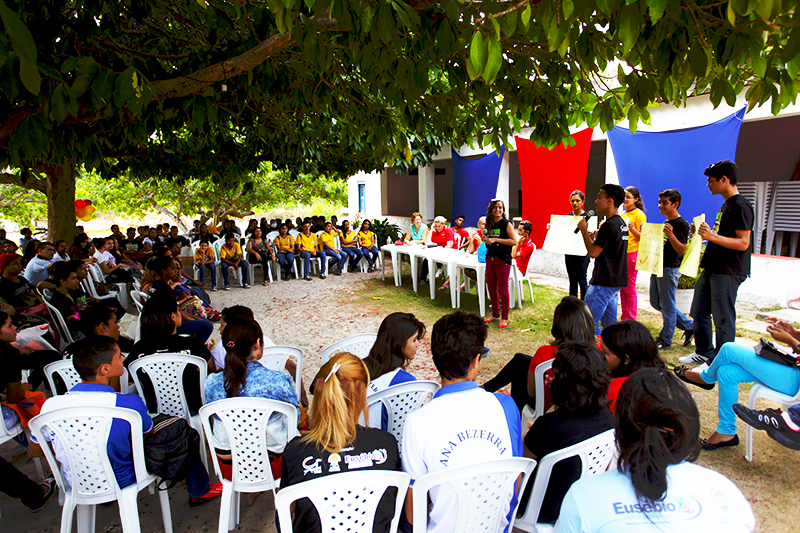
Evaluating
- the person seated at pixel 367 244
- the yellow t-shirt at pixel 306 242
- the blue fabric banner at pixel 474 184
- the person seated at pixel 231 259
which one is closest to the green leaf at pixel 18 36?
the person seated at pixel 231 259

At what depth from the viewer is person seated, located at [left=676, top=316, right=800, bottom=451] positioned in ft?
9.58

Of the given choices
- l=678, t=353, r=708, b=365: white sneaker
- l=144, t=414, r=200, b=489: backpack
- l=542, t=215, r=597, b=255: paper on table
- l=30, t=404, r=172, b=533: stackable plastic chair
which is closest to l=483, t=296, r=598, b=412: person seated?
l=144, t=414, r=200, b=489: backpack

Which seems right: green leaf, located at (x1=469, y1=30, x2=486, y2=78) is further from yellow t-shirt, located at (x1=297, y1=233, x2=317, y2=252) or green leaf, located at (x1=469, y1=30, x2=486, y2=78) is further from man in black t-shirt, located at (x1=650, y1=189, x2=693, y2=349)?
yellow t-shirt, located at (x1=297, y1=233, x2=317, y2=252)

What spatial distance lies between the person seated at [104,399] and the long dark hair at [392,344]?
1180mm

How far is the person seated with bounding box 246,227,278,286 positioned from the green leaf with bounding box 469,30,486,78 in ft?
31.0

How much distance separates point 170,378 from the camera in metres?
3.06

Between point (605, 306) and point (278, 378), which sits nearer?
point (278, 378)

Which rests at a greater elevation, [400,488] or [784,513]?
[400,488]

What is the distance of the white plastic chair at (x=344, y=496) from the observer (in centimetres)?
164

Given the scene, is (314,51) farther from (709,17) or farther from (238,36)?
(709,17)

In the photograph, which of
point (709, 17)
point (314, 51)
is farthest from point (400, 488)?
point (709, 17)

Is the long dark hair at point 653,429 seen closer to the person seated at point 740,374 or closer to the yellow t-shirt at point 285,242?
the person seated at point 740,374

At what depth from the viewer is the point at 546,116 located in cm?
363

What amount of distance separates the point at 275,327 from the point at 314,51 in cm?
511
